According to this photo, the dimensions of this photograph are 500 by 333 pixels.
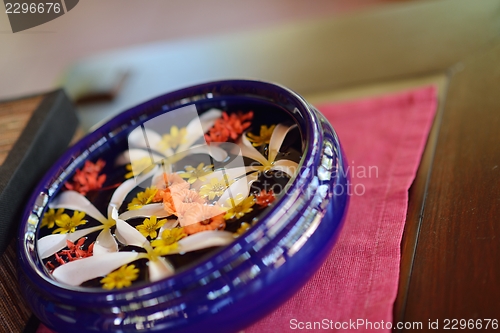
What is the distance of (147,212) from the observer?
1.68 feet

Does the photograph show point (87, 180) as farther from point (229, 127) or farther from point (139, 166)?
point (229, 127)

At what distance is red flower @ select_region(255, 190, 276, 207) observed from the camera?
457 millimetres

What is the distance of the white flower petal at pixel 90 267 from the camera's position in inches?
17.7

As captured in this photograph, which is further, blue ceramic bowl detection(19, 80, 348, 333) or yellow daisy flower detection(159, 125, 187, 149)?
yellow daisy flower detection(159, 125, 187, 149)

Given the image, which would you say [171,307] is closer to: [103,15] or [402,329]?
[402,329]

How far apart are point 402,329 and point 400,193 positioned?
0.20m

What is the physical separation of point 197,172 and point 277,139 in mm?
101

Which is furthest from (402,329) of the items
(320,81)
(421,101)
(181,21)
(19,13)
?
(181,21)

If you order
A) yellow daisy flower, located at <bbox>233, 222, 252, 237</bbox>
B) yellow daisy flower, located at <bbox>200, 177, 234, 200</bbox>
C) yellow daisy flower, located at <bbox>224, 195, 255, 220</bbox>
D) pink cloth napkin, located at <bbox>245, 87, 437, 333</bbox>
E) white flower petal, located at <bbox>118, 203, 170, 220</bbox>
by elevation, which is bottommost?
pink cloth napkin, located at <bbox>245, 87, 437, 333</bbox>

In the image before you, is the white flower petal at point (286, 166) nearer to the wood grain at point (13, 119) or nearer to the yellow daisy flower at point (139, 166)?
the yellow daisy flower at point (139, 166)

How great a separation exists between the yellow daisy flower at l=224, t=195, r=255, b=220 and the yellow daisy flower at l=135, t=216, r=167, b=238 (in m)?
0.08

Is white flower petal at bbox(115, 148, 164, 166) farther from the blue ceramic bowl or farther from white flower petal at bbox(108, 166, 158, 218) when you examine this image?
the blue ceramic bowl

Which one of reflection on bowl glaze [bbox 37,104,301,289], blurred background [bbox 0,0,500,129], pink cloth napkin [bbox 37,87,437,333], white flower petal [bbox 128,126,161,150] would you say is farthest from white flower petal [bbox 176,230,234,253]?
blurred background [bbox 0,0,500,129]

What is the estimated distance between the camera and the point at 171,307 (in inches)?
15.1
